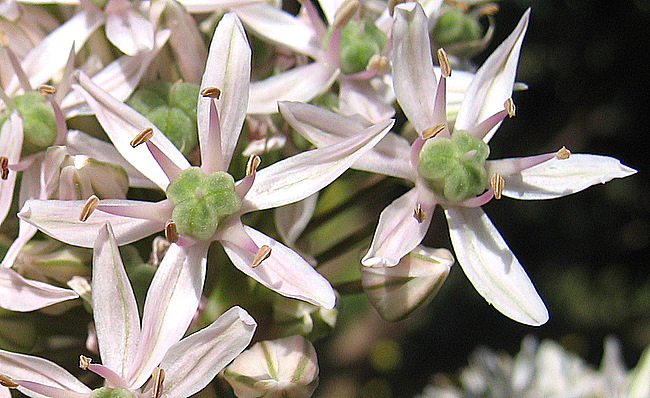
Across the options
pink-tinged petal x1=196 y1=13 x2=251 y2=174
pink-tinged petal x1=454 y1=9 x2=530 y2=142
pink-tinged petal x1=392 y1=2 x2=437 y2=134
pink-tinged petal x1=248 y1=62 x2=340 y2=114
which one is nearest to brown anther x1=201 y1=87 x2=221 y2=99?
pink-tinged petal x1=196 y1=13 x2=251 y2=174

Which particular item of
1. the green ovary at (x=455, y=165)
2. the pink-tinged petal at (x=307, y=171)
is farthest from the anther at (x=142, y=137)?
the green ovary at (x=455, y=165)

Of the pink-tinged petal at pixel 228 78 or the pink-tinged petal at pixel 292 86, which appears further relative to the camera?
the pink-tinged petal at pixel 292 86

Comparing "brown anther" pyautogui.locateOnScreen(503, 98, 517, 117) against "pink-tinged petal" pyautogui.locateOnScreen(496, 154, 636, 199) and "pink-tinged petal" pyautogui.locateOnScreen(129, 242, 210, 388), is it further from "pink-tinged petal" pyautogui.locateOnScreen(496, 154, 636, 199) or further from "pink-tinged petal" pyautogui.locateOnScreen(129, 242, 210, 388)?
"pink-tinged petal" pyautogui.locateOnScreen(129, 242, 210, 388)

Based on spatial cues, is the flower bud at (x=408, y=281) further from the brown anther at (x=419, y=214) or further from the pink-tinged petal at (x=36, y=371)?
the pink-tinged petal at (x=36, y=371)

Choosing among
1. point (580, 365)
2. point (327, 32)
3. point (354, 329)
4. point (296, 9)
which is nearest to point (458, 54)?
point (327, 32)

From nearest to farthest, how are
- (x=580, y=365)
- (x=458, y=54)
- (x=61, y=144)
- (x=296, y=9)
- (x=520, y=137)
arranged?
1. (x=61, y=144)
2. (x=458, y=54)
3. (x=580, y=365)
4. (x=296, y=9)
5. (x=520, y=137)

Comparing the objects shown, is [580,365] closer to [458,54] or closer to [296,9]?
[458,54]
